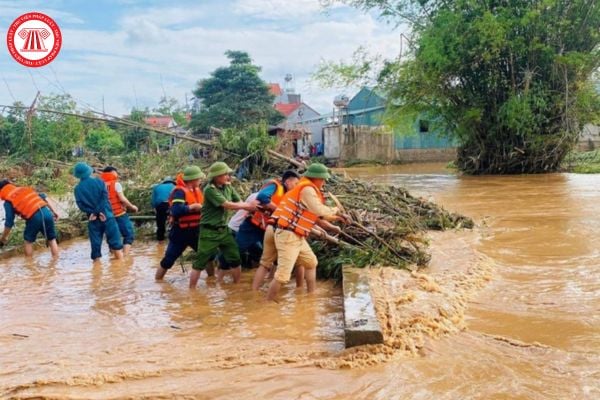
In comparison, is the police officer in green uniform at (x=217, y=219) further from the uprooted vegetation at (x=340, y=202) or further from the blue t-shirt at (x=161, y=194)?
the blue t-shirt at (x=161, y=194)

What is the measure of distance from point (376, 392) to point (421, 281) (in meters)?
2.71

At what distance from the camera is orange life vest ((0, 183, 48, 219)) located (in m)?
8.94

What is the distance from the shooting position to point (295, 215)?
5.72 metres

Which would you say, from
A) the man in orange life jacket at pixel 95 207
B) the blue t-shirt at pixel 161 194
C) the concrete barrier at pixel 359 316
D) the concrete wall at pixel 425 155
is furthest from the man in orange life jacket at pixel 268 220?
the concrete wall at pixel 425 155

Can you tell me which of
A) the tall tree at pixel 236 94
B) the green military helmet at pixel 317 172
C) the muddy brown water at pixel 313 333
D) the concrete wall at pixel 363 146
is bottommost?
the muddy brown water at pixel 313 333

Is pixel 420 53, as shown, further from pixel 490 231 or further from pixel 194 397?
pixel 194 397

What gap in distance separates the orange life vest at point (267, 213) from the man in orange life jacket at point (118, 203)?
3022 mm

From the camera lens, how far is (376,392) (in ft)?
12.0

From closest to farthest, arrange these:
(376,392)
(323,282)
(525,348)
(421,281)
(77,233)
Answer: (376,392) < (525,348) < (421,281) < (323,282) < (77,233)

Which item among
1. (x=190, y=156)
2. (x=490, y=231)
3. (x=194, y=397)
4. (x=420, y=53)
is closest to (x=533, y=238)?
(x=490, y=231)

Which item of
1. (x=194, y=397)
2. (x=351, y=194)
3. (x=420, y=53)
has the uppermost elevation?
(x=420, y=53)

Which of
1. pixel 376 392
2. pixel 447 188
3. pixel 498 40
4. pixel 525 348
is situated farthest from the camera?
pixel 498 40

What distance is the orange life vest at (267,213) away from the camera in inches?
254

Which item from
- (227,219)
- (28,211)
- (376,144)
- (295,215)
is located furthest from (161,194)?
(376,144)
